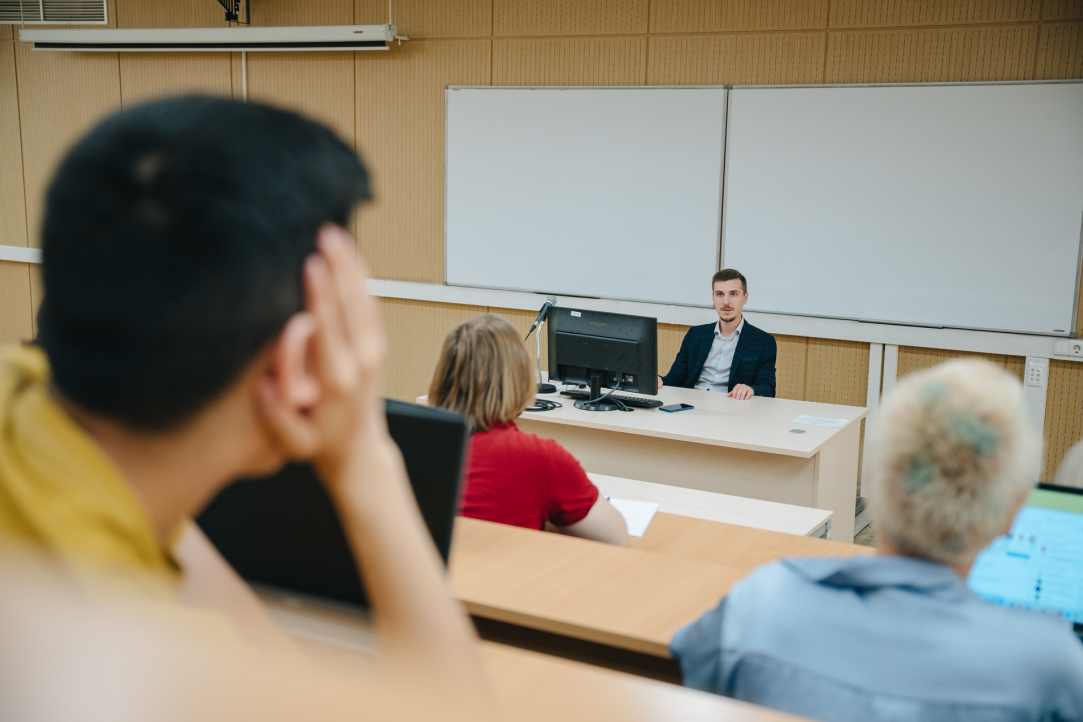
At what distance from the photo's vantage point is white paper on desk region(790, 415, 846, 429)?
386 centimetres

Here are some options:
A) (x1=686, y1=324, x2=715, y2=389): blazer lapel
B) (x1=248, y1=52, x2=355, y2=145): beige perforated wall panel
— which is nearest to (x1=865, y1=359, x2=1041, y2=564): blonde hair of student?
(x1=686, y1=324, x2=715, y2=389): blazer lapel

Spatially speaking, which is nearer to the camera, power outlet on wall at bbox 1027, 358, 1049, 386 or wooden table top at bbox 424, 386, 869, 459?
wooden table top at bbox 424, 386, 869, 459

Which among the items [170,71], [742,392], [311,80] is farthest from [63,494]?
[170,71]

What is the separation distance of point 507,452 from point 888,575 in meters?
1.20

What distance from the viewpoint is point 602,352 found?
4.11m

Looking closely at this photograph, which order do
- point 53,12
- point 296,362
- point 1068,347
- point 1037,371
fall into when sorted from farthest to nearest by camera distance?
point 53,12, point 1037,371, point 1068,347, point 296,362

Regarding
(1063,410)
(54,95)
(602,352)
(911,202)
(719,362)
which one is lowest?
(1063,410)

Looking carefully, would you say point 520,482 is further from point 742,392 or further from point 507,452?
point 742,392

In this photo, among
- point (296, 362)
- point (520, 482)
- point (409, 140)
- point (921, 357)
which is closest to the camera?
point (296, 362)

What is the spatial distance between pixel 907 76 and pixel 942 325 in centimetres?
137

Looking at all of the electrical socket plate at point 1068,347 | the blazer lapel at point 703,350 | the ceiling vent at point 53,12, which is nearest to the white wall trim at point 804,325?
the electrical socket plate at point 1068,347

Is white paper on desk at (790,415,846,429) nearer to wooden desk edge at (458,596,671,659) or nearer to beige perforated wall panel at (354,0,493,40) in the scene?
wooden desk edge at (458,596,671,659)

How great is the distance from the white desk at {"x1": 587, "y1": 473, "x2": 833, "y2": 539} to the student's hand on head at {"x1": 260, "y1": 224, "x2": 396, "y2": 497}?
231 centimetres

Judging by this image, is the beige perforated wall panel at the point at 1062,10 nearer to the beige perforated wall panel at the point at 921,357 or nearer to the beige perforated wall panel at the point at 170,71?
the beige perforated wall panel at the point at 921,357
